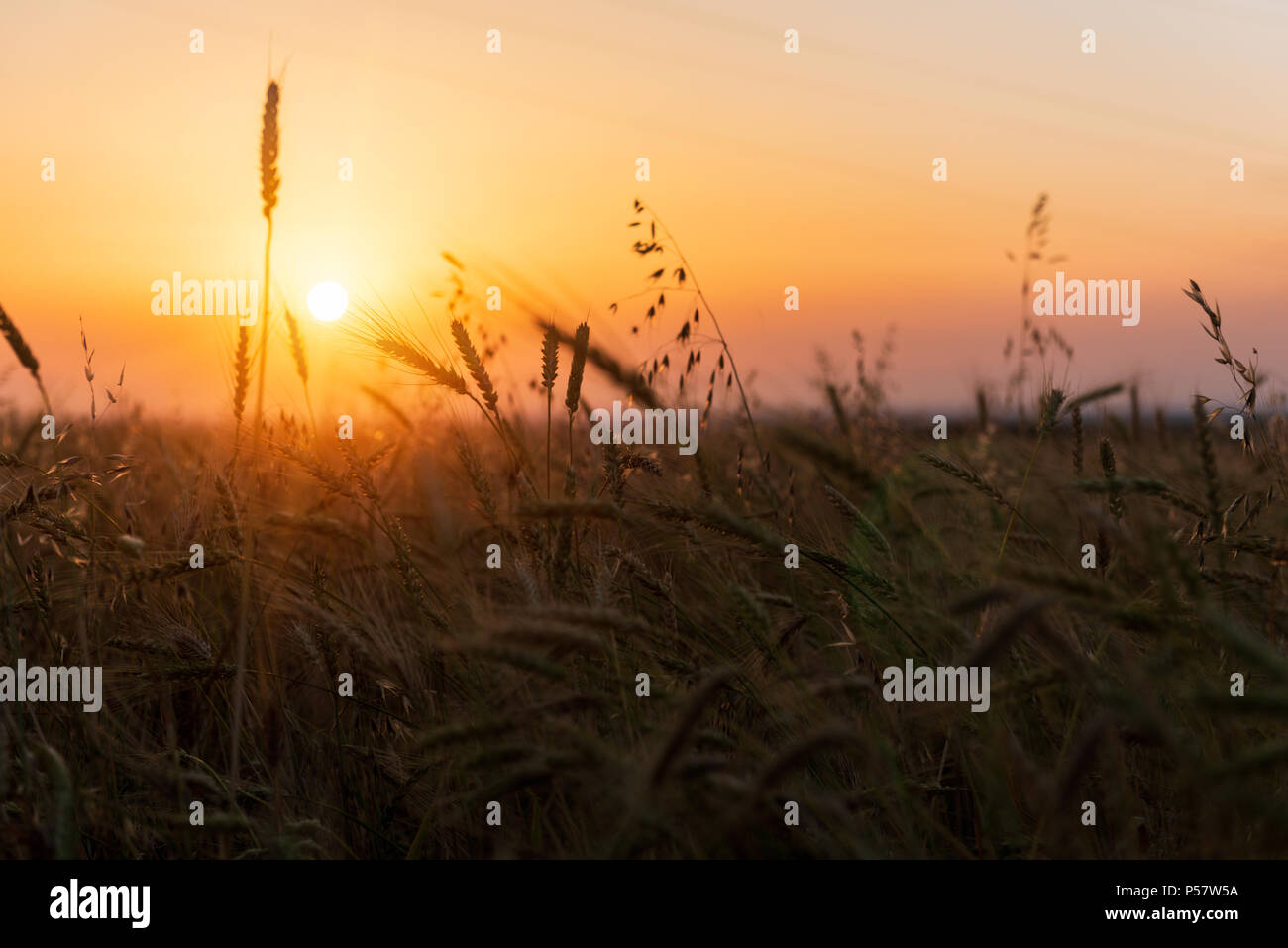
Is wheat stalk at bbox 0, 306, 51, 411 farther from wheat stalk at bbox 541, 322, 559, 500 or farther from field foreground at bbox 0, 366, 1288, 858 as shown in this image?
wheat stalk at bbox 541, 322, 559, 500

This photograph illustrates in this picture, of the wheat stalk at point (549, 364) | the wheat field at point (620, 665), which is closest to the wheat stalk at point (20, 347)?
the wheat field at point (620, 665)

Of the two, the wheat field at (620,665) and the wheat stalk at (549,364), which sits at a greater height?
the wheat stalk at (549,364)

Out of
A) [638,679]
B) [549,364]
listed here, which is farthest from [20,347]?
[638,679]

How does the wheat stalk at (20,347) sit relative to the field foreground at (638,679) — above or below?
above

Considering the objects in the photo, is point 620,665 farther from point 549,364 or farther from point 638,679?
point 549,364

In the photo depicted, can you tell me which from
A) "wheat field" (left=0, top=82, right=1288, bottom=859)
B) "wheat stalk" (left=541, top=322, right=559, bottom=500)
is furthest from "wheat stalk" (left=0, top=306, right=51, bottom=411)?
"wheat stalk" (left=541, top=322, right=559, bottom=500)

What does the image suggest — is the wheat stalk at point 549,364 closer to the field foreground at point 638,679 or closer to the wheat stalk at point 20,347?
the field foreground at point 638,679

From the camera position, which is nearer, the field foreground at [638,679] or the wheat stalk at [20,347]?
the field foreground at [638,679]

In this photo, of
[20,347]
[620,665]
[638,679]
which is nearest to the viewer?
[638,679]

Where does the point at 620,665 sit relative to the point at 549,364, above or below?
below
